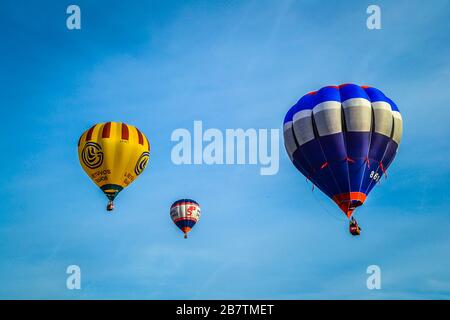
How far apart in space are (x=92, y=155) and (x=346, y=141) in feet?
45.9

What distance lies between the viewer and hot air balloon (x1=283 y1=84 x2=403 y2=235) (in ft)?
119

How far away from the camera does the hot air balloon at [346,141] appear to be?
36188 millimetres

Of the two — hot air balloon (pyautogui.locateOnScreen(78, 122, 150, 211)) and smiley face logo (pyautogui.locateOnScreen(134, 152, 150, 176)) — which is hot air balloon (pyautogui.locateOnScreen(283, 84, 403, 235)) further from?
hot air balloon (pyautogui.locateOnScreen(78, 122, 150, 211))

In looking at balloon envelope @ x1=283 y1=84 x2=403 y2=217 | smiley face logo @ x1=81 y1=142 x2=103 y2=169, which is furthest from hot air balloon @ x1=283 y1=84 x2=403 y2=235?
smiley face logo @ x1=81 y1=142 x2=103 y2=169

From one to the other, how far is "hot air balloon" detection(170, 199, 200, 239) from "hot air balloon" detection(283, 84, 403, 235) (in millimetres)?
17161

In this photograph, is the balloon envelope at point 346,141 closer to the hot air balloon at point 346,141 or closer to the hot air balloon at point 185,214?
the hot air balloon at point 346,141

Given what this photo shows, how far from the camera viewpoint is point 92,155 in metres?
40.9

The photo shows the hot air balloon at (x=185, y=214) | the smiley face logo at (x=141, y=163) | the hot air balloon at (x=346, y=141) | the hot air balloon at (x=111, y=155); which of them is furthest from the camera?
the hot air balloon at (x=185, y=214)

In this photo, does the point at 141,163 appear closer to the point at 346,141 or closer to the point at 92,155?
the point at 92,155

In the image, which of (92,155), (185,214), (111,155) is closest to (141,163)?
(111,155)

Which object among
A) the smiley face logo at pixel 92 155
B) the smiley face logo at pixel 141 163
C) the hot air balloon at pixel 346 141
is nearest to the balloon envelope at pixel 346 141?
the hot air balloon at pixel 346 141
